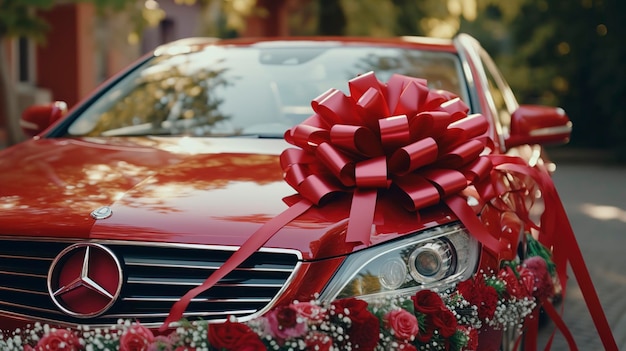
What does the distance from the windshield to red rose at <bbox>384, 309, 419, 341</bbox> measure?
1531 mm

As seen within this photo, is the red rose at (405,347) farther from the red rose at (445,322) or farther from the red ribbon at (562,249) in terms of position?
the red ribbon at (562,249)

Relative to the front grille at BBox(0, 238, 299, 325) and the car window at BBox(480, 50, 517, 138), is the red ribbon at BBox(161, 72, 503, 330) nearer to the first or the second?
the front grille at BBox(0, 238, 299, 325)

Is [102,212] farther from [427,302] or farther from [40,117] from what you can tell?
[40,117]

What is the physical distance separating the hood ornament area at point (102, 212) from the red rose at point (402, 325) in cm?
87

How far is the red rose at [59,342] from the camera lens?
2.67 metres

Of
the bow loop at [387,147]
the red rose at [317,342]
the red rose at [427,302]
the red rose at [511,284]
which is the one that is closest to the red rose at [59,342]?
the red rose at [317,342]

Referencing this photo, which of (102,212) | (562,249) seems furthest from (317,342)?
(562,249)

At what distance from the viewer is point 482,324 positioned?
298 cm

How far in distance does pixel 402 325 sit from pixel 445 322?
15 cm

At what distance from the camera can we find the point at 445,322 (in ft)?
9.26

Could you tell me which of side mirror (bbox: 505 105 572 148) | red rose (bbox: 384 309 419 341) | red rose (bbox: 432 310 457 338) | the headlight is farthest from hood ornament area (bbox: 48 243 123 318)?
side mirror (bbox: 505 105 572 148)

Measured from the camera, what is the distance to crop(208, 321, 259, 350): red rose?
2602mm

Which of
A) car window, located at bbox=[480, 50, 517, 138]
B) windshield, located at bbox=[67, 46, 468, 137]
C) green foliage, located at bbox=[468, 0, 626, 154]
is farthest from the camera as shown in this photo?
green foliage, located at bbox=[468, 0, 626, 154]

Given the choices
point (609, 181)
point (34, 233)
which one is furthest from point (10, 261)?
point (609, 181)
